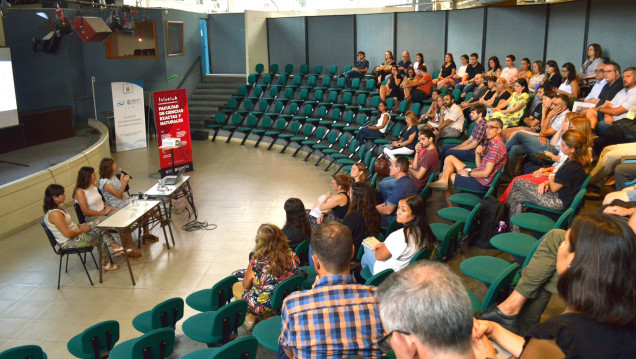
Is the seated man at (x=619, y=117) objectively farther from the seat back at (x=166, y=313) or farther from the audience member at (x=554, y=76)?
the seat back at (x=166, y=313)

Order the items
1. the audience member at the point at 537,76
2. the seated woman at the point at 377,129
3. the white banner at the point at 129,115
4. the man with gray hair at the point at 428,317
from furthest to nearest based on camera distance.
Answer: the white banner at the point at 129,115
the seated woman at the point at 377,129
the audience member at the point at 537,76
the man with gray hair at the point at 428,317

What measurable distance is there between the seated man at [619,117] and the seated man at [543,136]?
0.41 m

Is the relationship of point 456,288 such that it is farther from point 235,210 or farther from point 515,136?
point 235,210

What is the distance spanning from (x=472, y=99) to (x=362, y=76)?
4775 mm

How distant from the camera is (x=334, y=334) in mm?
2482

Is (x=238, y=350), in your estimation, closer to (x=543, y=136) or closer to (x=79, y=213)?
(x=79, y=213)

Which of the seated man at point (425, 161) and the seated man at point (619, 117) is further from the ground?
the seated man at point (619, 117)

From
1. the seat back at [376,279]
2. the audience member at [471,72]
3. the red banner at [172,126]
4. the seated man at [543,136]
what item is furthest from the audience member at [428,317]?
the audience member at [471,72]

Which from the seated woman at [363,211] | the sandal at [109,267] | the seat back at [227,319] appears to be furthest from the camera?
the sandal at [109,267]

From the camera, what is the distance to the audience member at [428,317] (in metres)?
1.54

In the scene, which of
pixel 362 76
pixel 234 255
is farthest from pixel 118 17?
pixel 234 255

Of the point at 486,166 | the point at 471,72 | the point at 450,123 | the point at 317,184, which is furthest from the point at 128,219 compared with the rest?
the point at 471,72

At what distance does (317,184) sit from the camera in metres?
10.6

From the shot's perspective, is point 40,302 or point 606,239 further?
point 40,302
